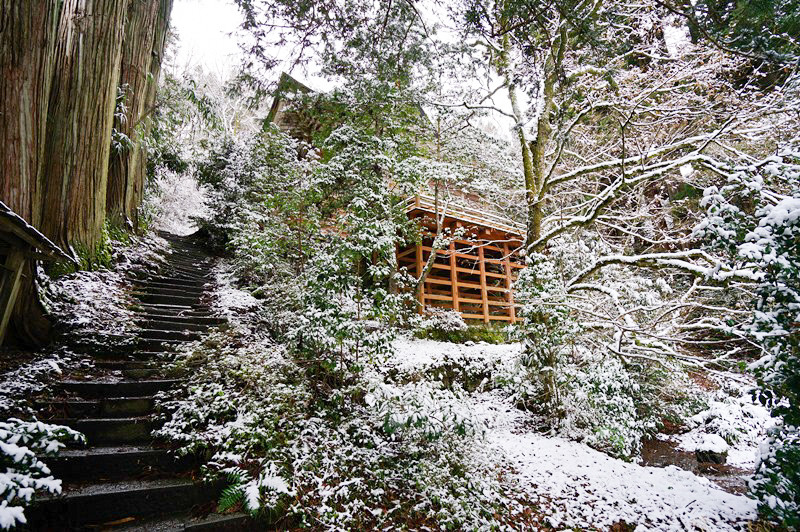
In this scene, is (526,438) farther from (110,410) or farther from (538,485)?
(110,410)

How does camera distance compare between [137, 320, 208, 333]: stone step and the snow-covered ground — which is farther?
[137, 320, 208, 333]: stone step

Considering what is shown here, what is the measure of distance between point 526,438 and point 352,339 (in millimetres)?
3348

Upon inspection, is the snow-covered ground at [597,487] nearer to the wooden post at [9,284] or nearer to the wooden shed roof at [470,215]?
the wooden post at [9,284]

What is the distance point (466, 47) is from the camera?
4.91 m

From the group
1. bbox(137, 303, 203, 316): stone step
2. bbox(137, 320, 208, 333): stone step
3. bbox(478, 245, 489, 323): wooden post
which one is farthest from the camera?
bbox(478, 245, 489, 323): wooden post

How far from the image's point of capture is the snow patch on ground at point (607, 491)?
3.63 meters

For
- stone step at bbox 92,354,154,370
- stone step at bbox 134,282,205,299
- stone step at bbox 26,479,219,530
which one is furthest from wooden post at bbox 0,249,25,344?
stone step at bbox 134,282,205,299

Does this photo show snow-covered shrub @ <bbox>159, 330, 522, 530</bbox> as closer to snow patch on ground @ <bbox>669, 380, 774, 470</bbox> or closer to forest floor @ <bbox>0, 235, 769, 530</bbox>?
forest floor @ <bbox>0, 235, 769, 530</bbox>

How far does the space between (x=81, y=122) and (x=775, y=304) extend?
7504 millimetres

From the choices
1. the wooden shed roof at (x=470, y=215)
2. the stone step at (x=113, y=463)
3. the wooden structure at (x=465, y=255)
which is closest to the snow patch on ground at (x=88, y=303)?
the stone step at (x=113, y=463)

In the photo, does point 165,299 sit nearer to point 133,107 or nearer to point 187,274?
point 187,274

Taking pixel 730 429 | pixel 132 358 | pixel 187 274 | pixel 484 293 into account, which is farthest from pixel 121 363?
pixel 730 429

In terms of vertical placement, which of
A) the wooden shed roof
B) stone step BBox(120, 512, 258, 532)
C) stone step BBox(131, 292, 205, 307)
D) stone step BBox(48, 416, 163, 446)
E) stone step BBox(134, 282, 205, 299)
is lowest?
stone step BBox(120, 512, 258, 532)

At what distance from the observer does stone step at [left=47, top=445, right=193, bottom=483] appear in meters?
2.38
